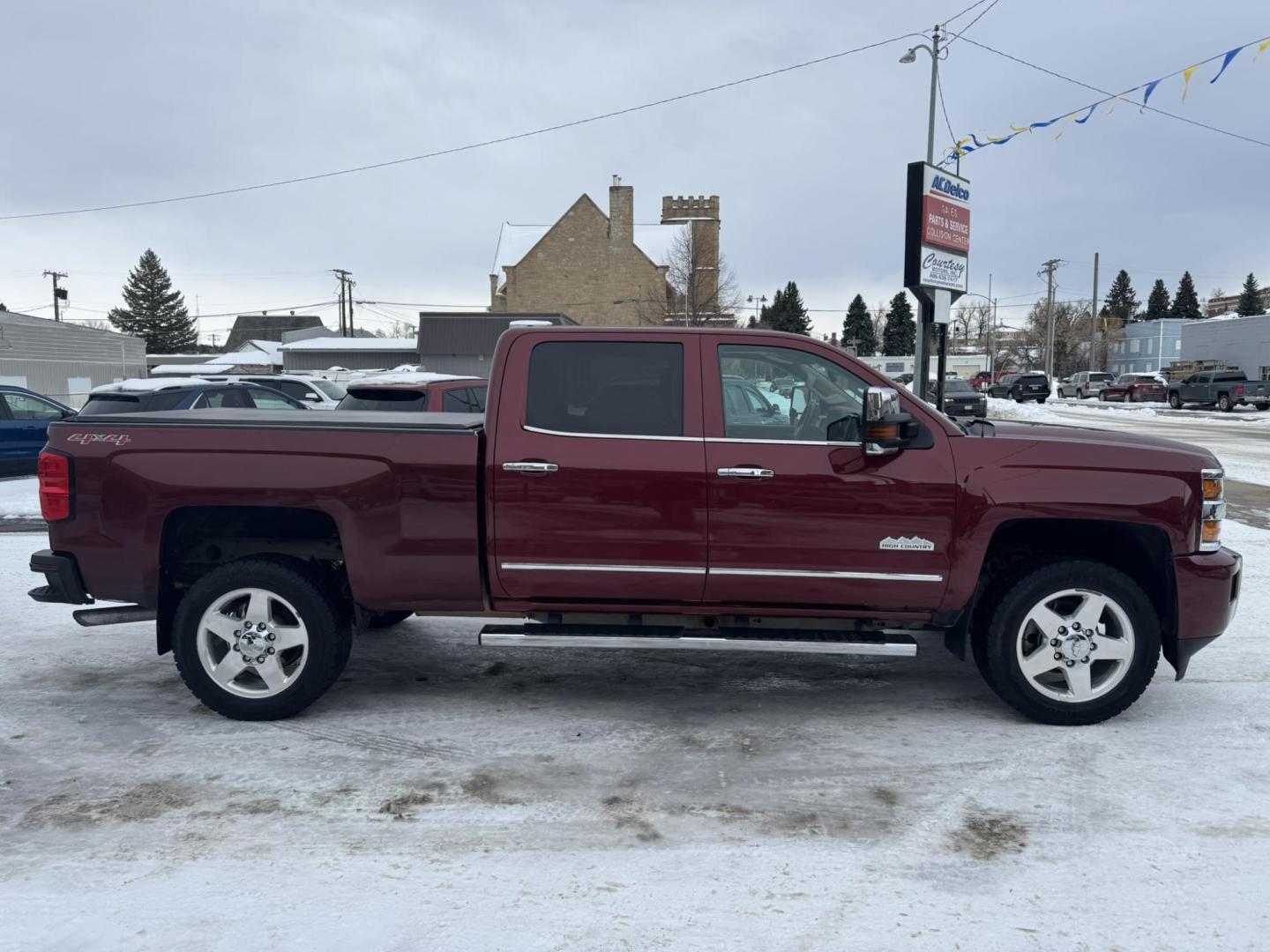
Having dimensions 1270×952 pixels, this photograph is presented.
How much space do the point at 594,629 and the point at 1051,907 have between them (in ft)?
7.68

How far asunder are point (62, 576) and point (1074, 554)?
4.93 m

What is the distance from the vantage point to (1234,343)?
6338 cm

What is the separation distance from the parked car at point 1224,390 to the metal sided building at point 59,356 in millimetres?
41626

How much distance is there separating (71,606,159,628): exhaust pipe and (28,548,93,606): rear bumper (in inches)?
3.0

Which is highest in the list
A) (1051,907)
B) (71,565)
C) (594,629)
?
(71,565)

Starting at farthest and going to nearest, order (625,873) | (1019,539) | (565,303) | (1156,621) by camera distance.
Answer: (565,303) < (1019,539) < (1156,621) < (625,873)

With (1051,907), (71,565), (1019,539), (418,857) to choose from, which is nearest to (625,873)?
(418,857)

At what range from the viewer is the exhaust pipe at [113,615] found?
487 centimetres

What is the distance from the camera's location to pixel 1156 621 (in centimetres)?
455

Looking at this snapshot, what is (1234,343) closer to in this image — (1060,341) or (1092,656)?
(1060,341)

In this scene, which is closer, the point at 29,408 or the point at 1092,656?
the point at 1092,656

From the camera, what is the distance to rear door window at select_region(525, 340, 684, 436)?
4.67m

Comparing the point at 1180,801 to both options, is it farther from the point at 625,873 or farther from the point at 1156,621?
the point at 625,873

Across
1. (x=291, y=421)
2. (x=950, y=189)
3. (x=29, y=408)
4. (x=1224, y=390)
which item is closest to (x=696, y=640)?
(x=291, y=421)
